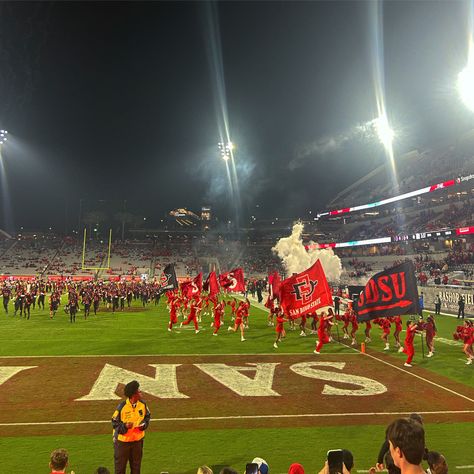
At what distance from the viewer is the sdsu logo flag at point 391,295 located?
12.8 metres

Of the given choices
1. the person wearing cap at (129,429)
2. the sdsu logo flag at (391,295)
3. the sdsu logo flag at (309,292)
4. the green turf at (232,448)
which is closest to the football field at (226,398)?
the green turf at (232,448)

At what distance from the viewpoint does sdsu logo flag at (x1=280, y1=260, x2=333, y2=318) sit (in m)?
15.4

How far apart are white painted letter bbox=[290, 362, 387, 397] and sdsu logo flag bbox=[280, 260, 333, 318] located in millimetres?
2003

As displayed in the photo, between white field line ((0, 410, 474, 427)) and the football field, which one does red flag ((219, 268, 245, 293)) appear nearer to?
the football field

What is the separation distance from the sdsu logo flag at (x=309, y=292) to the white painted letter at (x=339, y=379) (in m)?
2.00

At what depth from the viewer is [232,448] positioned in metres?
7.81

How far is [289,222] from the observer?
11706 centimetres

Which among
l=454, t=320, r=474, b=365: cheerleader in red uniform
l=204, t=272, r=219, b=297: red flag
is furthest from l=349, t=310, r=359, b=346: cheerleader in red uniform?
l=204, t=272, r=219, b=297: red flag

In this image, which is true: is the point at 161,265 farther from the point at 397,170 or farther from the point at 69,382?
the point at 69,382

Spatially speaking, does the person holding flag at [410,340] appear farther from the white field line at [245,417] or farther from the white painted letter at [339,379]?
the white field line at [245,417]

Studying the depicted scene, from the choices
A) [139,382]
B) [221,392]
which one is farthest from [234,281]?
[221,392]

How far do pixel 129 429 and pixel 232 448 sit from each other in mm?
2736

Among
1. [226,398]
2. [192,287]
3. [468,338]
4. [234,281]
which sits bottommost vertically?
[226,398]

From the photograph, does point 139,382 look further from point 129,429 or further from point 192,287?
point 192,287
